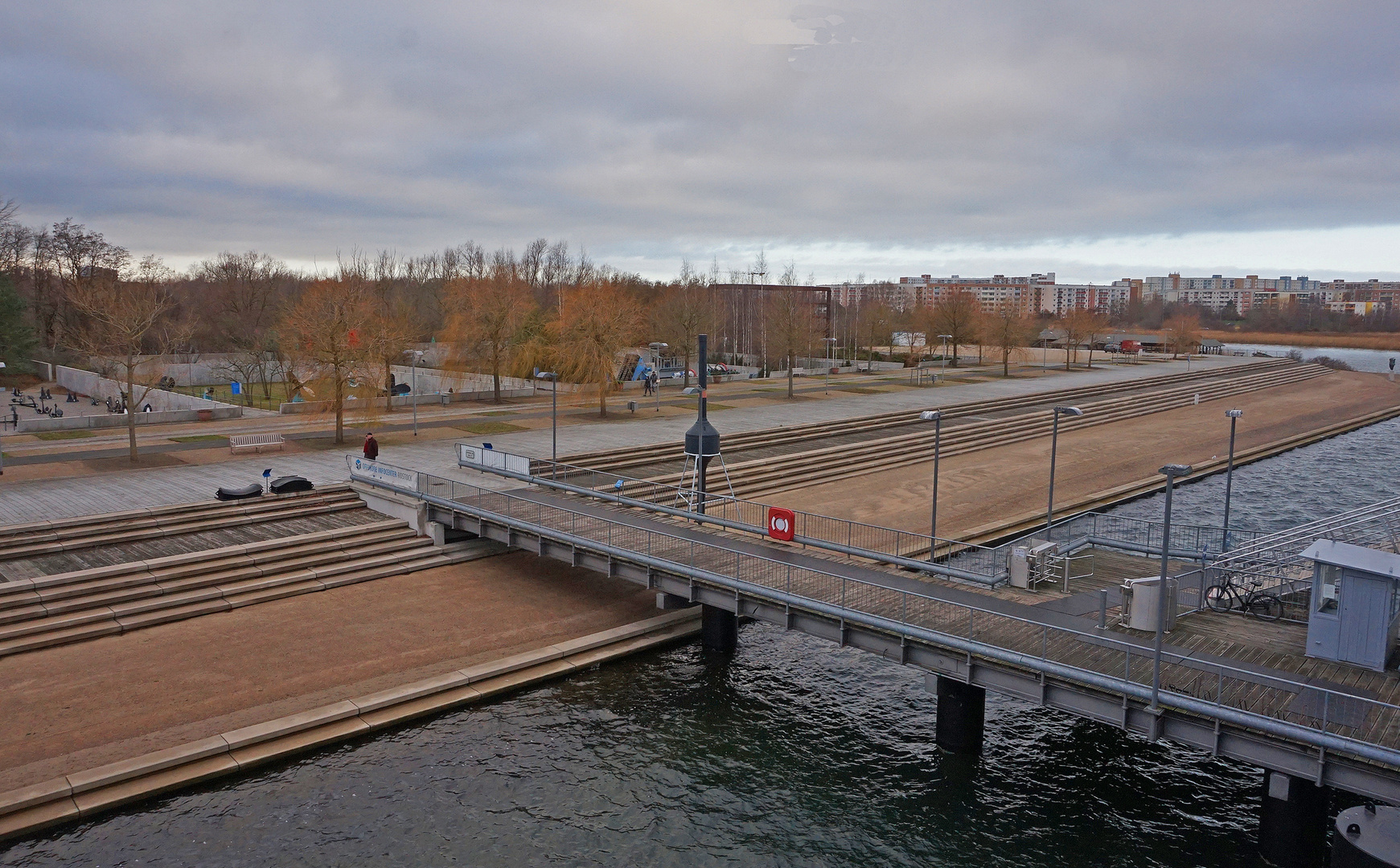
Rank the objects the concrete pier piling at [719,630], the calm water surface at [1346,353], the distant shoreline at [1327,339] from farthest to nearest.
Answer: the distant shoreline at [1327,339]
the calm water surface at [1346,353]
the concrete pier piling at [719,630]

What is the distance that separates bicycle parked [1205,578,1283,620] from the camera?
61.3ft

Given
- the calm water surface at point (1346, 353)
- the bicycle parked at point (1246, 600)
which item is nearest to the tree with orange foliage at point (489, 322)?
the bicycle parked at point (1246, 600)

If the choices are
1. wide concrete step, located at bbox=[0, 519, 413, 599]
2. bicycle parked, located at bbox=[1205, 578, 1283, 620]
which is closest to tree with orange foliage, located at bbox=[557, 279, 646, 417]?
wide concrete step, located at bbox=[0, 519, 413, 599]

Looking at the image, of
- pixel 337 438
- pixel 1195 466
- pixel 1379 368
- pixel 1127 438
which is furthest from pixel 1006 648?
pixel 1379 368

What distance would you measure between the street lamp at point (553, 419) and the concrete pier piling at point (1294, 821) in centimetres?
2155

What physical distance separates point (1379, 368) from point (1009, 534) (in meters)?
110

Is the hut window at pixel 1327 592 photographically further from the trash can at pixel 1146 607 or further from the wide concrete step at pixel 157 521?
the wide concrete step at pixel 157 521

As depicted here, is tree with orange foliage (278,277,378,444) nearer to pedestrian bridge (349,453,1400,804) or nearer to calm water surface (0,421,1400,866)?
pedestrian bridge (349,453,1400,804)

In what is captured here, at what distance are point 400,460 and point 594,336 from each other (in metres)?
16.2

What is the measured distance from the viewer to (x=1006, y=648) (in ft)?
54.7

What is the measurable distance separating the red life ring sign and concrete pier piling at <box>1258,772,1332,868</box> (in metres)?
11.6

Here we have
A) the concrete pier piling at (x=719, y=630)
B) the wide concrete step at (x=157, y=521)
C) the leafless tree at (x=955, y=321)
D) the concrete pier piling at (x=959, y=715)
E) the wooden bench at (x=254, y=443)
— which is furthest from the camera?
the leafless tree at (x=955, y=321)

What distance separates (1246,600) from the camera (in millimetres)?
19031

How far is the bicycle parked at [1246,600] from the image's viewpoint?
736 inches
